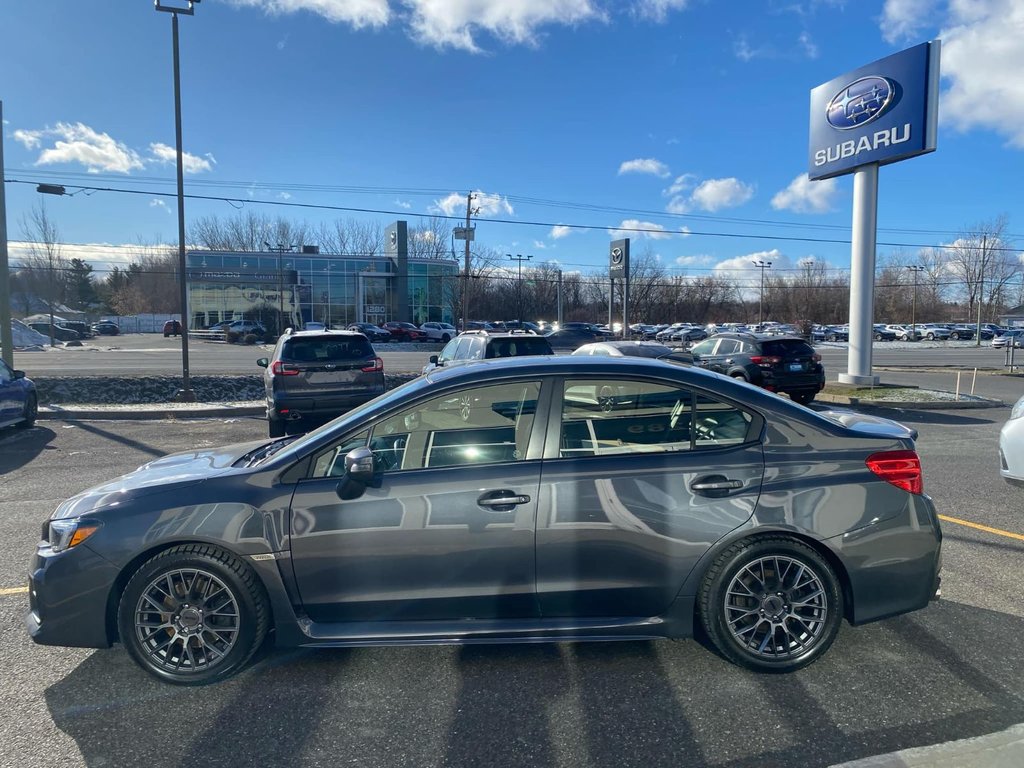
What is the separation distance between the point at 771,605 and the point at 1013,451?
4242mm

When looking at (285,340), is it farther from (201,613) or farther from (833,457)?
(833,457)

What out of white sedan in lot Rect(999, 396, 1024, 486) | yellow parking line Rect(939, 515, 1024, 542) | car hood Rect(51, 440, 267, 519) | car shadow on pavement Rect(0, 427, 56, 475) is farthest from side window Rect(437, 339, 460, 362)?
car hood Rect(51, 440, 267, 519)

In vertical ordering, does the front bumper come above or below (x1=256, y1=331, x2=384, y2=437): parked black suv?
below

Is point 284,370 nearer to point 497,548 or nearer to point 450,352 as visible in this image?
point 450,352

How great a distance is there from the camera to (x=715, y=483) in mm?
3258

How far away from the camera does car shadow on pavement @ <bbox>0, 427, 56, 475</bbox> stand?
8.77 m

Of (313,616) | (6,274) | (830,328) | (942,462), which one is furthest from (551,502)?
(830,328)

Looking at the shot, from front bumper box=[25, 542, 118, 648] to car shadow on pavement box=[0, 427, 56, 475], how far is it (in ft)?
21.0

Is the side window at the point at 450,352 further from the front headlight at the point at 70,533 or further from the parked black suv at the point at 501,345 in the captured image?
the front headlight at the point at 70,533

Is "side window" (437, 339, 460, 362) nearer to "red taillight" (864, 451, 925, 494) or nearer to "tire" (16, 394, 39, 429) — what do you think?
"tire" (16, 394, 39, 429)

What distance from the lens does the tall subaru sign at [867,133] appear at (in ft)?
53.8

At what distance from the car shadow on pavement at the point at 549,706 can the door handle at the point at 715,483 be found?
967 mm

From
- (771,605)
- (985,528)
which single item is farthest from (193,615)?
(985,528)

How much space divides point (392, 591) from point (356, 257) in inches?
2683
